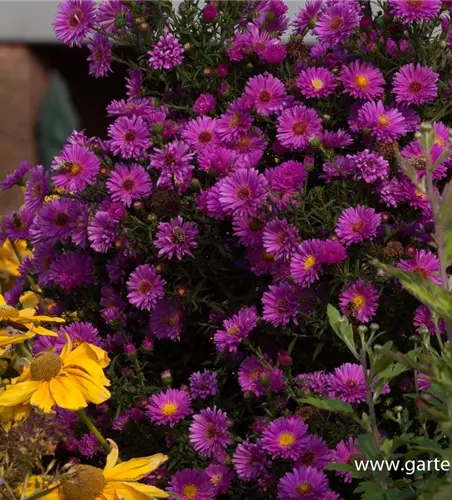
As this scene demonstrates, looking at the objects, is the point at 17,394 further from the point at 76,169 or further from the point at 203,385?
the point at 76,169

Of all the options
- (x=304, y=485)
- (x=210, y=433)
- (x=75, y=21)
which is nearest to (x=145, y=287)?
(x=210, y=433)

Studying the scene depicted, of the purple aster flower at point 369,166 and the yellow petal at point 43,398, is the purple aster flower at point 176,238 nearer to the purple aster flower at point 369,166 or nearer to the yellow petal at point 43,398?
the purple aster flower at point 369,166

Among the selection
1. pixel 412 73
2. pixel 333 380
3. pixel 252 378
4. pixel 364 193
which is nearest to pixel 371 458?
pixel 333 380

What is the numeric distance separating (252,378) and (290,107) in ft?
1.84

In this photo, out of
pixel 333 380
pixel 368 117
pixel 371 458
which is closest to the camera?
pixel 371 458

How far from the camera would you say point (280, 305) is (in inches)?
83.7

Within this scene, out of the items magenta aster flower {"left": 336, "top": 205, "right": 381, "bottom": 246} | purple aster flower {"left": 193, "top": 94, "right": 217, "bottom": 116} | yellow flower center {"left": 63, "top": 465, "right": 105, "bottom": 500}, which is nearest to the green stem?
yellow flower center {"left": 63, "top": 465, "right": 105, "bottom": 500}

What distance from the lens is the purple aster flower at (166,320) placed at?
226 centimetres

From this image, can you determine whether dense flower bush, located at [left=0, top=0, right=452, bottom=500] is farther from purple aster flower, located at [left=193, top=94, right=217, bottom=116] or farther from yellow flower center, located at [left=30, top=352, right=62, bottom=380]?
yellow flower center, located at [left=30, top=352, right=62, bottom=380]

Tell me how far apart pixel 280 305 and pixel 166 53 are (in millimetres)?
594

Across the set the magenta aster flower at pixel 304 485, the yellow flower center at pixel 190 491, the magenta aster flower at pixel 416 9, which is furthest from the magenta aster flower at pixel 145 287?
the magenta aster flower at pixel 416 9

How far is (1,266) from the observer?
3143 mm

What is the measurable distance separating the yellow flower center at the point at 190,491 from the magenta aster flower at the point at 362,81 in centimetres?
81

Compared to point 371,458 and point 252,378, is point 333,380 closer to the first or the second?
point 252,378
